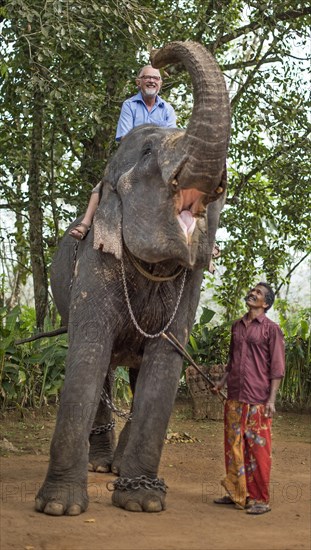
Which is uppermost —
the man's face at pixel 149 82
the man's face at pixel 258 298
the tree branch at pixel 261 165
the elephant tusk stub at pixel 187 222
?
the tree branch at pixel 261 165

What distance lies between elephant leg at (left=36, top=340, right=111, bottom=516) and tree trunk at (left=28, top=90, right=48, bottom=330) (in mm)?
3930

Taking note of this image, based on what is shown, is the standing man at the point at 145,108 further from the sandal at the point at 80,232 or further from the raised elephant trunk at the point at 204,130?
the raised elephant trunk at the point at 204,130

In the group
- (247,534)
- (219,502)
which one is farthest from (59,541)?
(219,502)

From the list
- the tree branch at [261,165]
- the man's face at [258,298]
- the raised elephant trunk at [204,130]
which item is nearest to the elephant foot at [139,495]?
the man's face at [258,298]

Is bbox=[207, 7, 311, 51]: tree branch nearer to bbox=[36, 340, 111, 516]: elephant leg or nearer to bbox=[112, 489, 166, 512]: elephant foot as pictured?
bbox=[36, 340, 111, 516]: elephant leg

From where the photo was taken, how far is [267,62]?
11.8 m

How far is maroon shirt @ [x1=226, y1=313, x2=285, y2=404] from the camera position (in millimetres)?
6680

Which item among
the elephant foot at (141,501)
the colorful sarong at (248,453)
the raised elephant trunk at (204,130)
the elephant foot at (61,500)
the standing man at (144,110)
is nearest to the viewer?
the raised elephant trunk at (204,130)

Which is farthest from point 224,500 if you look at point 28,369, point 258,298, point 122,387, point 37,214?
point 37,214

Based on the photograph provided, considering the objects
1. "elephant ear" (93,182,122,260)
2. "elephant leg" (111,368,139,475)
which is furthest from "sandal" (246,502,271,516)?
"elephant ear" (93,182,122,260)

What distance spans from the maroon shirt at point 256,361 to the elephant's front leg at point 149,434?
15.9 inches

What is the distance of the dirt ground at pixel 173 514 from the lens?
5535mm

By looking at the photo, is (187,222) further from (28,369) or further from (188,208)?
(28,369)

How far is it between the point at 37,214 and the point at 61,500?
5492 millimetres
